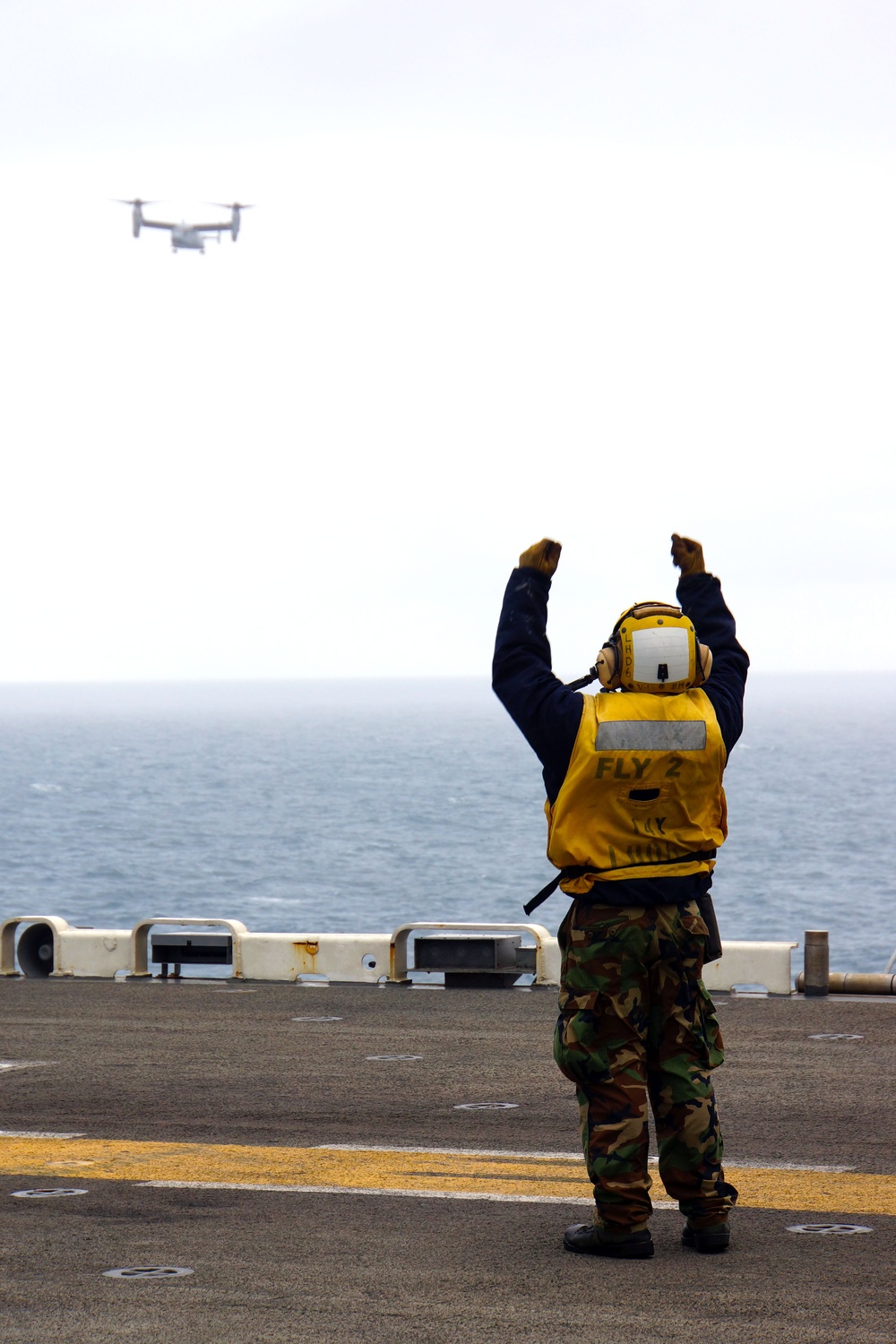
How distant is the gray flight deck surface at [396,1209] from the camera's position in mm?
4809

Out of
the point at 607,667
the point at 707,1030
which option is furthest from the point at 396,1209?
the point at 607,667

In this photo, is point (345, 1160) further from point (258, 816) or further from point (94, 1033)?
point (258, 816)

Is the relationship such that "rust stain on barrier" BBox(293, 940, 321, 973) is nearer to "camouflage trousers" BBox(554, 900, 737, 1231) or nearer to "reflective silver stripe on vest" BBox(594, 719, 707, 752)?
"camouflage trousers" BBox(554, 900, 737, 1231)

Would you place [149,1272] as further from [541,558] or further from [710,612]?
[710,612]

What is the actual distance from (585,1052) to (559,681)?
4.04ft

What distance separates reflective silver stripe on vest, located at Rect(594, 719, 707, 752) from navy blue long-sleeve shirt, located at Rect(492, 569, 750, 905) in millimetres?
106

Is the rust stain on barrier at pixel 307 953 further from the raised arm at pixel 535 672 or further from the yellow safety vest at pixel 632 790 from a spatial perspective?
the yellow safety vest at pixel 632 790

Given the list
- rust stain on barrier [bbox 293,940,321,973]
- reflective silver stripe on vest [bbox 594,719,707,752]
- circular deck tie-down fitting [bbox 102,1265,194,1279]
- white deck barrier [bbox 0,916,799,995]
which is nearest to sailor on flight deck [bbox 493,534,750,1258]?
reflective silver stripe on vest [bbox 594,719,707,752]

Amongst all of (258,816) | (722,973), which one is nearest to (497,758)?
(258,816)

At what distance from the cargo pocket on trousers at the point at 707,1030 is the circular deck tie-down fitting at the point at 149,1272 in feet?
6.00

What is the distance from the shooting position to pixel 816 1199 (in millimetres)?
6352

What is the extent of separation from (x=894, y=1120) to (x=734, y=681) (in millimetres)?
3136

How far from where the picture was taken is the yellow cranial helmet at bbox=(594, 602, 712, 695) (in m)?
5.64

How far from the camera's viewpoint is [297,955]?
1449 centimetres
